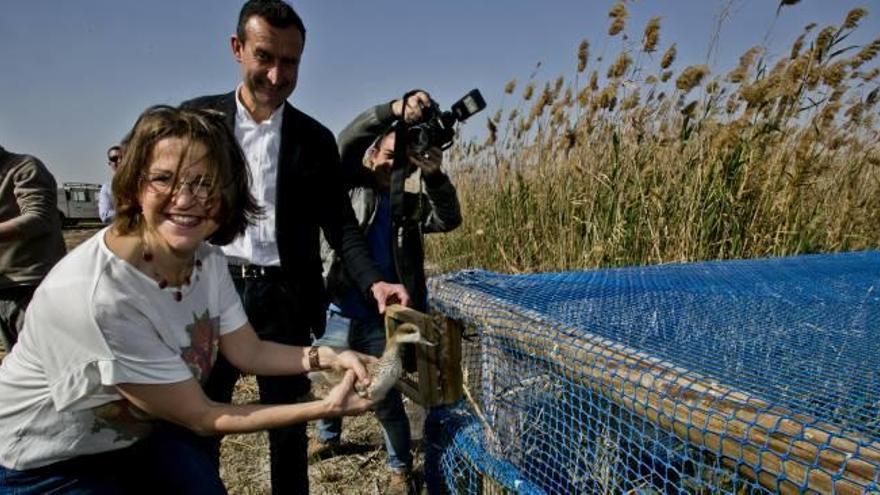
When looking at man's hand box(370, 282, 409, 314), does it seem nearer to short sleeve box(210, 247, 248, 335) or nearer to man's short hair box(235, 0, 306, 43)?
short sleeve box(210, 247, 248, 335)

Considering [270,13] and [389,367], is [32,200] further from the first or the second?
[389,367]

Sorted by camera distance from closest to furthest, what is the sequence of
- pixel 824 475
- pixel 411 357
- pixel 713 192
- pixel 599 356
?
1. pixel 824 475
2. pixel 599 356
3. pixel 411 357
4. pixel 713 192

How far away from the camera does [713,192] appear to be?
10.9 feet

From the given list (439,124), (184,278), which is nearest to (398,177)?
(439,124)

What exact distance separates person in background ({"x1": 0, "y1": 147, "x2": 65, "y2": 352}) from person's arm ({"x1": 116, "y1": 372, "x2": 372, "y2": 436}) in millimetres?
2417

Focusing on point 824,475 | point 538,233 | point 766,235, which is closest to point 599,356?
point 824,475

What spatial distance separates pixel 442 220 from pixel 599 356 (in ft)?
5.32

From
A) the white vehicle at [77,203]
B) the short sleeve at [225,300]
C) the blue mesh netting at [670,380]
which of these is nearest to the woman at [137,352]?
the short sleeve at [225,300]

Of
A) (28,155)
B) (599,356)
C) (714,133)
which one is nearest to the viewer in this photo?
(599,356)

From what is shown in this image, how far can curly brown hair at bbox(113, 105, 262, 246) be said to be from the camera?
1.20m

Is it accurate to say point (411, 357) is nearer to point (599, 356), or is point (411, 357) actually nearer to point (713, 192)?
point (599, 356)

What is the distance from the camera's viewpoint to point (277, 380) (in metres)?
1.98

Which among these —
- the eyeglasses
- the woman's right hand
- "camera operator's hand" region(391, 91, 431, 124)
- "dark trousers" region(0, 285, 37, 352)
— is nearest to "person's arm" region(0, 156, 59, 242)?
"dark trousers" region(0, 285, 37, 352)

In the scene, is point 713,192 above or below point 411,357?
above
